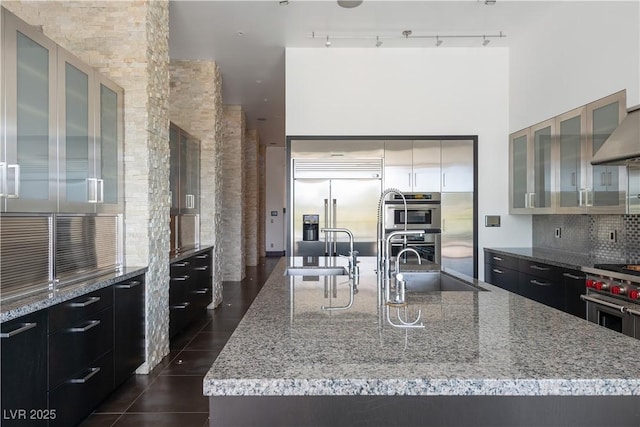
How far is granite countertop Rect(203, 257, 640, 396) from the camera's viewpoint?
3.50 feet

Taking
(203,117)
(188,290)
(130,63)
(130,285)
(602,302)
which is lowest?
(188,290)

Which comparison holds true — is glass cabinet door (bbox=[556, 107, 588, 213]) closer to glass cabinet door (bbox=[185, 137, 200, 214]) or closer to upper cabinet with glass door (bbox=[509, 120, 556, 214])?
upper cabinet with glass door (bbox=[509, 120, 556, 214])

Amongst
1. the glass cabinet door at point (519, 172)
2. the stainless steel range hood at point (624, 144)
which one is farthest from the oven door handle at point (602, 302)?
the glass cabinet door at point (519, 172)

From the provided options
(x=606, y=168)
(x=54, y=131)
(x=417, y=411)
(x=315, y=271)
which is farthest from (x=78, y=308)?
(x=606, y=168)

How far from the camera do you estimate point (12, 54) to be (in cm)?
230

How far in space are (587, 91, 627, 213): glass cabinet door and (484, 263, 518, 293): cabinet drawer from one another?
1178 mm

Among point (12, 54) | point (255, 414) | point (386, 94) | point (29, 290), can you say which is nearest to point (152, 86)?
point (12, 54)

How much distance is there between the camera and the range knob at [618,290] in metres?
3.06

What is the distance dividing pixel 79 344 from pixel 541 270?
3805 mm

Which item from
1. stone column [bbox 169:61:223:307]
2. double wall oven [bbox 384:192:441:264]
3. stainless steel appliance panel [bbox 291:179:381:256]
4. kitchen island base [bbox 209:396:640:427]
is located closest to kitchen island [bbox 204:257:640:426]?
kitchen island base [bbox 209:396:640:427]

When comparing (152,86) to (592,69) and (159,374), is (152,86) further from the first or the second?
(592,69)

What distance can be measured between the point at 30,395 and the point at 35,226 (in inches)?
38.6

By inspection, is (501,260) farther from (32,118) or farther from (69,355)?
(32,118)

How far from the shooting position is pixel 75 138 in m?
2.96
